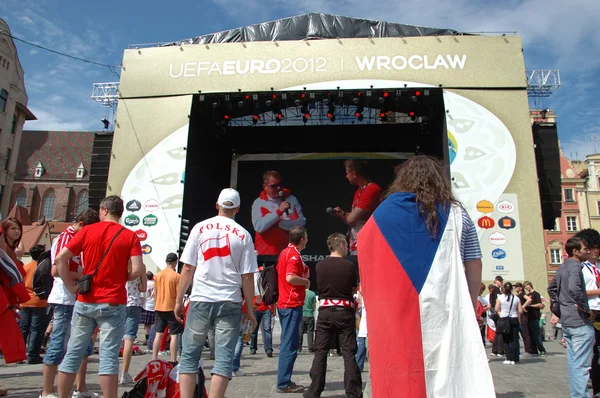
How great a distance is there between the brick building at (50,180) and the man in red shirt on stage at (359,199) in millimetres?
46782

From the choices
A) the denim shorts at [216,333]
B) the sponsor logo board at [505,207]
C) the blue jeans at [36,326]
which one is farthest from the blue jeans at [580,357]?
the sponsor logo board at [505,207]

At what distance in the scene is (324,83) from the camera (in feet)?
45.8

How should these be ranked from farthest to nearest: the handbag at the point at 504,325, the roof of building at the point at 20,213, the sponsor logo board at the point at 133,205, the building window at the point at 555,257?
the building window at the point at 555,257
the sponsor logo board at the point at 133,205
the handbag at the point at 504,325
the roof of building at the point at 20,213

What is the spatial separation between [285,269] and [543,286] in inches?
382

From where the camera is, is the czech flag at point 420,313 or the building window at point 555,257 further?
the building window at point 555,257

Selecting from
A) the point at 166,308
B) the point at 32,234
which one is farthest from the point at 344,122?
the point at 32,234

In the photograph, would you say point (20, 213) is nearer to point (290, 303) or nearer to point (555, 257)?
point (290, 303)

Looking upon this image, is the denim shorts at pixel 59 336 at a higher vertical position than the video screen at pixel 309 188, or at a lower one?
lower

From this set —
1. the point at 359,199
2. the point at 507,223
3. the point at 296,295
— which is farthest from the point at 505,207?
the point at 296,295

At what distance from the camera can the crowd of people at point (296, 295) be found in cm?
212

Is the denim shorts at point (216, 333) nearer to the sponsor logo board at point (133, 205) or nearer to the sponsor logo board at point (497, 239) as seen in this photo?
the sponsor logo board at point (497, 239)

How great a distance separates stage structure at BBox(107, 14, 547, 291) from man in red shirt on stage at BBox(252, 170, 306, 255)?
414mm

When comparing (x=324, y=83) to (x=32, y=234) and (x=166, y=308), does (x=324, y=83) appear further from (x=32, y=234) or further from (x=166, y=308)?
(x=32, y=234)

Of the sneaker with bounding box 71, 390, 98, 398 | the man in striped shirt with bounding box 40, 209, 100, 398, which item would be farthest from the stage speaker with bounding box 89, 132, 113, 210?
the sneaker with bounding box 71, 390, 98, 398
